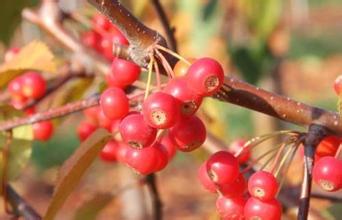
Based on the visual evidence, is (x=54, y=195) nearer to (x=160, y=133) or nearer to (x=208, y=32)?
(x=160, y=133)

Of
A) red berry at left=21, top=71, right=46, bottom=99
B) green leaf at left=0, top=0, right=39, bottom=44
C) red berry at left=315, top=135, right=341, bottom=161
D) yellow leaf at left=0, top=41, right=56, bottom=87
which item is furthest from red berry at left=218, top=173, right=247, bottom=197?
green leaf at left=0, top=0, right=39, bottom=44

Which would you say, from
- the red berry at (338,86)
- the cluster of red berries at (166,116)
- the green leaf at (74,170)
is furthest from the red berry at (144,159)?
the red berry at (338,86)

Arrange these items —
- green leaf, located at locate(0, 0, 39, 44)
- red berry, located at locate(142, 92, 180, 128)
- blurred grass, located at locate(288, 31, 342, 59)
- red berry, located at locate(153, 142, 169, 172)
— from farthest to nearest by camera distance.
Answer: blurred grass, located at locate(288, 31, 342, 59)
green leaf, located at locate(0, 0, 39, 44)
red berry, located at locate(153, 142, 169, 172)
red berry, located at locate(142, 92, 180, 128)

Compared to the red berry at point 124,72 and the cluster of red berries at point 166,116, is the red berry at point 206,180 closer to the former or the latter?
the cluster of red berries at point 166,116

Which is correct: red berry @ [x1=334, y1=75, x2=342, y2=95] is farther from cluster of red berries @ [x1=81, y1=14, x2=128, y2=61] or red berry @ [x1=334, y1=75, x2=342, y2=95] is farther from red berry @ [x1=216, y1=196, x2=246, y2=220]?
cluster of red berries @ [x1=81, y1=14, x2=128, y2=61]

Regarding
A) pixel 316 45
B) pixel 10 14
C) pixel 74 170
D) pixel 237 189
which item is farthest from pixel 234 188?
pixel 316 45

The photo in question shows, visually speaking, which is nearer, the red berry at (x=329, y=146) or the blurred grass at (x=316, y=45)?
the red berry at (x=329, y=146)
